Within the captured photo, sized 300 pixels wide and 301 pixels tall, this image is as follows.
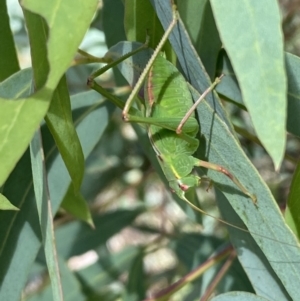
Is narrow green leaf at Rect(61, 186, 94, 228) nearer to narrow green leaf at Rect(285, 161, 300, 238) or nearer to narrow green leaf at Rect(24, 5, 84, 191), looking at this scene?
narrow green leaf at Rect(24, 5, 84, 191)

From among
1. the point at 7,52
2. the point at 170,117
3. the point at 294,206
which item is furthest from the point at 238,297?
the point at 7,52

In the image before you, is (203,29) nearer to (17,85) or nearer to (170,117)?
(170,117)

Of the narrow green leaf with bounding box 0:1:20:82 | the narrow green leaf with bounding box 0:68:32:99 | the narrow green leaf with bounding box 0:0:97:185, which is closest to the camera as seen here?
the narrow green leaf with bounding box 0:0:97:185

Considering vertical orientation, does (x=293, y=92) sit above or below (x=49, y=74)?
below

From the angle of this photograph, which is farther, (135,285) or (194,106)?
(135,285)

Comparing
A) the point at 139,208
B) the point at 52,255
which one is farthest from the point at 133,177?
the point at 52,255

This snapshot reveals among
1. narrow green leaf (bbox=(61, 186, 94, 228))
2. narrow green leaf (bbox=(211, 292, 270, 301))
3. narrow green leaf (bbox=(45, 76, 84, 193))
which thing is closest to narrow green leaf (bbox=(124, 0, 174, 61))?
narrow green leaf (bbox=(45, 76, 84, 193))
